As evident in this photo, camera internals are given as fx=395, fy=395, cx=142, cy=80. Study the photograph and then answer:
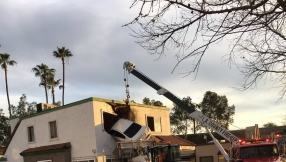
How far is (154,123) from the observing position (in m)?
31.1

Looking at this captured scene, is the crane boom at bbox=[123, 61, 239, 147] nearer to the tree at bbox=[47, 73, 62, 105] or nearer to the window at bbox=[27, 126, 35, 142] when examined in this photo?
the window at bbox=[27, 126, 35, 142]

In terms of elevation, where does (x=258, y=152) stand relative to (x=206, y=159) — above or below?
above

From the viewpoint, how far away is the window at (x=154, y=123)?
30.8 m

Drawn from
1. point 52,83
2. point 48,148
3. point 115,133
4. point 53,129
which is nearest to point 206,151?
point 115,133

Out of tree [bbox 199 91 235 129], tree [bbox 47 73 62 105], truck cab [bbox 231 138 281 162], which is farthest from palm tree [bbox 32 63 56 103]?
truck cab [bbox 231 138 281 162]

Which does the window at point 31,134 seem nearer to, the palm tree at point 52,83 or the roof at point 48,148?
the roof at point 48,148

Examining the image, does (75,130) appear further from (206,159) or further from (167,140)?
(206,159)

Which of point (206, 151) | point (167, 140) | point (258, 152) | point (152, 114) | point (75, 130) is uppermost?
point (152, 114)

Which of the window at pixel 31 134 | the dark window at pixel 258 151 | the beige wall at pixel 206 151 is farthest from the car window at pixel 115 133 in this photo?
the dark window at pixel 258 151

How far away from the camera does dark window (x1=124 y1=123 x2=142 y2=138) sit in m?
25.3

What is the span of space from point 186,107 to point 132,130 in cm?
422

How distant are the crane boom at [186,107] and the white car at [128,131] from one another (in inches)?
105

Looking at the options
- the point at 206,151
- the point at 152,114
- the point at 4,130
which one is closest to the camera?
the point at 152,114

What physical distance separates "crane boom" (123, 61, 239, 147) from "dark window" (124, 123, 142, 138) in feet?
8.74
